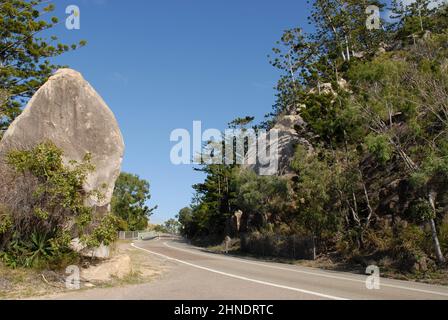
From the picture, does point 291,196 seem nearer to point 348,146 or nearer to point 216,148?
point 348,146

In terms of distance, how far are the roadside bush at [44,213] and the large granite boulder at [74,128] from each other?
0.65 meters

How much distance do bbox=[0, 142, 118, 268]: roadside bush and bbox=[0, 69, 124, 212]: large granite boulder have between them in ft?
2.13

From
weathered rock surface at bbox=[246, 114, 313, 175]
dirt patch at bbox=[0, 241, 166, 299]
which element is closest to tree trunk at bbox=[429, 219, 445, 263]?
dirt patch at bbox=[0, 241, 166, 299]

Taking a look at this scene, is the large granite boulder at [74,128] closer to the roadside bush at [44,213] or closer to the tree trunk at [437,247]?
the roadside bush at [44,213]

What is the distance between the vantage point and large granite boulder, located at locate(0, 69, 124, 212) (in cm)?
1381

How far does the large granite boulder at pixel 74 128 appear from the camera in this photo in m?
13.8

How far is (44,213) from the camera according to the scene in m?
12.1

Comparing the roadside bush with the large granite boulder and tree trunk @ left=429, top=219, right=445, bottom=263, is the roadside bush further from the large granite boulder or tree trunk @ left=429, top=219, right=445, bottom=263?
tree trunk @ left=429, top=219, right=445, bottom=263

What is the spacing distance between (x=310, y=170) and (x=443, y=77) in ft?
31.6

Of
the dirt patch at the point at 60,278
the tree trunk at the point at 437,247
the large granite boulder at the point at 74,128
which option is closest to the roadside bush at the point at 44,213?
the dirt patch at the point at 60,278

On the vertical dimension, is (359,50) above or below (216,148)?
above

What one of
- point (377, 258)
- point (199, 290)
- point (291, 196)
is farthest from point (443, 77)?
point (291, 196)

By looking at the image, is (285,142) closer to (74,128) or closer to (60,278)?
(74,128)

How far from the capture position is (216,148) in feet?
201
